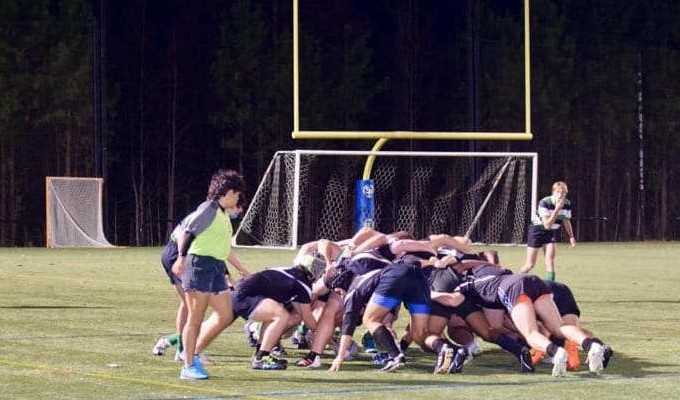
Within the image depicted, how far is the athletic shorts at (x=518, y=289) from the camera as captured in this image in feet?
49.1

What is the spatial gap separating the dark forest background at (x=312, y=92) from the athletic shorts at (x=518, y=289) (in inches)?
1427

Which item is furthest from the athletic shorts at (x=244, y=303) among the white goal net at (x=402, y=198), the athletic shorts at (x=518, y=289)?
the white goal net at (x=402, y=198)

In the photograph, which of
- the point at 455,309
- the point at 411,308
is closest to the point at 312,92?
the point at 455,309

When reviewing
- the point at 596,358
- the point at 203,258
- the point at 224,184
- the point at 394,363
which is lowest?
the point at 394,363

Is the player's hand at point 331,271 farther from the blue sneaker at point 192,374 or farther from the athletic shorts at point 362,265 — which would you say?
the blue sneaker at point 192,374

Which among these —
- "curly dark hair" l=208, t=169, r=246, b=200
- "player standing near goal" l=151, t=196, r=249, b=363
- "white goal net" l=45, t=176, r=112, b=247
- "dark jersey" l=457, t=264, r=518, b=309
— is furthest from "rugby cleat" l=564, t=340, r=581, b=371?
"white goal net" l=45, t=176, r=112, b=247

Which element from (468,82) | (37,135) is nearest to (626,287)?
(468,82)

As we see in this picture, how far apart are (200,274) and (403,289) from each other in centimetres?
205

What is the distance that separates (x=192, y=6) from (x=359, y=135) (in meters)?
29.9

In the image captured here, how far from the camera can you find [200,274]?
45.9 feet

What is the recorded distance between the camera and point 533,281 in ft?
49.4

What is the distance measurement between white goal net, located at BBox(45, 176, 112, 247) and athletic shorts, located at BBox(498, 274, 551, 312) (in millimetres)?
33750

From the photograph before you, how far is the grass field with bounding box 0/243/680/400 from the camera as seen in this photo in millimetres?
13266

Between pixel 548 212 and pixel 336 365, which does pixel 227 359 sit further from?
pixel 548 212
